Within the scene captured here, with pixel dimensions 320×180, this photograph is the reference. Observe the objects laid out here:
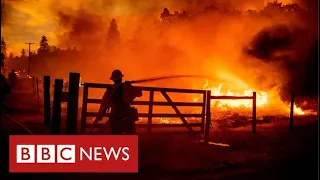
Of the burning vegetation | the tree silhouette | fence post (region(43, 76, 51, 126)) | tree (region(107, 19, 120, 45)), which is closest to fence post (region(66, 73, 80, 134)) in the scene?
fence post (region(43, 76, 51, 126))

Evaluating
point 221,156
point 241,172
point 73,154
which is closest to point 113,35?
point 221,156

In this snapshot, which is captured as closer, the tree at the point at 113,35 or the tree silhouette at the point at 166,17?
the tree silhouette at the point at 166,17

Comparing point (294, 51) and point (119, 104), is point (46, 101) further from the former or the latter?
point (294, 51)

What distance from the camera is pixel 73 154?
7449 millimetres

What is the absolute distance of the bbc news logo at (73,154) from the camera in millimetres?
7117

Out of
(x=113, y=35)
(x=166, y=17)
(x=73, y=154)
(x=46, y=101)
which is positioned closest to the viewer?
(x=73, y=154)

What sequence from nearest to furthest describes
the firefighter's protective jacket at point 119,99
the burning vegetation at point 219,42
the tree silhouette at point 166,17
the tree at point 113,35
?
the firefighter's protective jacket at point 119,99 → the burning vegetation at point 219,42 → the tree silhouette at point 166,17 → the tree at point 113,35

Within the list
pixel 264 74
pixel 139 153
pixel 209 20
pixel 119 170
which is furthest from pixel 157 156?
pixel 209 20

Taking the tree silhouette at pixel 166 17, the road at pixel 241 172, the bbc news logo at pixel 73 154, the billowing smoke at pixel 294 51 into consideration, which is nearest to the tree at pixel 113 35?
the tree silhouette at pixel 166 17

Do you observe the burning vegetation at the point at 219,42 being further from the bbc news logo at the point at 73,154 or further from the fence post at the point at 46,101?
the bbc news logo at the point at 73,154

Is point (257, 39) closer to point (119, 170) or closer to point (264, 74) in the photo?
point (264, 74)

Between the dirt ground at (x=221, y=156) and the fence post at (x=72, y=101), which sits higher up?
the fence post at (x=72, y=101)

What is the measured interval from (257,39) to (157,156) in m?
15.1

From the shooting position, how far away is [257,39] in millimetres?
21500
